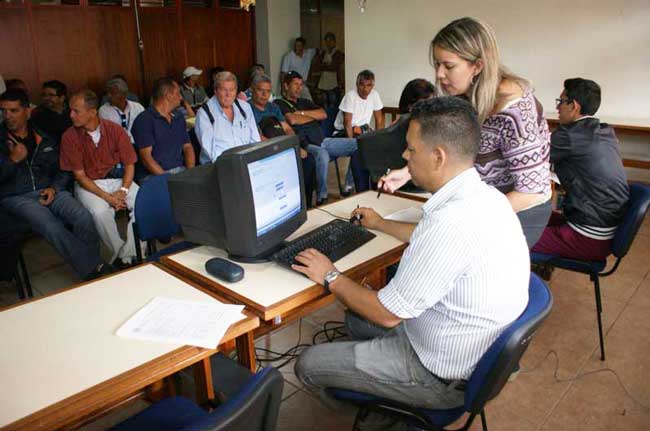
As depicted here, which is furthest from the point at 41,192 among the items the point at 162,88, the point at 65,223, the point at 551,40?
the point at 551,40

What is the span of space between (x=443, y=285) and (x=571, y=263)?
4.88 ft

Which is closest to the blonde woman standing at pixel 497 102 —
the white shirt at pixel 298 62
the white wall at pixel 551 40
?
the white wall at pixel 551 40

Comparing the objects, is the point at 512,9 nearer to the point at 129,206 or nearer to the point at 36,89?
the point at 129,206

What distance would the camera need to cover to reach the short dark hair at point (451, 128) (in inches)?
50.1

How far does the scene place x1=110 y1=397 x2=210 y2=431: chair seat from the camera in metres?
1.28

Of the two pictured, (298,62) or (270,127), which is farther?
(298,62)

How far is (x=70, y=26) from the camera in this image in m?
6.09

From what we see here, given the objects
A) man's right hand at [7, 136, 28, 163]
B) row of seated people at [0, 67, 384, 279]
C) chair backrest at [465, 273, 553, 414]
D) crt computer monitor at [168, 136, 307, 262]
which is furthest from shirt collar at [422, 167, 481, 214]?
man's right hand at [7, 136, 28, 163]

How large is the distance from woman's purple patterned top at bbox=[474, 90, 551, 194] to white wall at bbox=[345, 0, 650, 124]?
3.90 metres

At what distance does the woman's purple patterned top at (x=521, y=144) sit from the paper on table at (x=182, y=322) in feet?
3.67

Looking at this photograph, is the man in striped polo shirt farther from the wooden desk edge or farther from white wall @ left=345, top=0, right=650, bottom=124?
white wall @ left=345, top=0, right=650, bottom=124

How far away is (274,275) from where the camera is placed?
5.25 feet

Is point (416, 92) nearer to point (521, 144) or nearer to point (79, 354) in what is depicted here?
point (521, 144)

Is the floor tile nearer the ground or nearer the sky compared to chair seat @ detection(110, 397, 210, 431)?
nearer the ground
